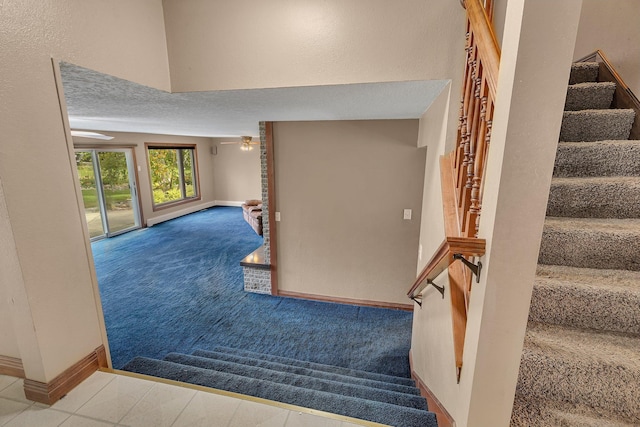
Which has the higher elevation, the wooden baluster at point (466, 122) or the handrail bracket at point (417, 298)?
the wooden baluster at point (466, 122)

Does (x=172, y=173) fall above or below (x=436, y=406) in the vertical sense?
above

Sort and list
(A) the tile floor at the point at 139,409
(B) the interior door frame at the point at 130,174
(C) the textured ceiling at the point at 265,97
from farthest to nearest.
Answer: (B) the interior door frame at the point at 130,174
(C) the textured ceiling at the point at 265,97
(A) the tile floor at the point at 139,409

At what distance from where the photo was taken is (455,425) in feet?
3.98

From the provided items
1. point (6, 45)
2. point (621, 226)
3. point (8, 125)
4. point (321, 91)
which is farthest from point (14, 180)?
point (621, 226)

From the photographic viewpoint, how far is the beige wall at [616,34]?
2.10 metres

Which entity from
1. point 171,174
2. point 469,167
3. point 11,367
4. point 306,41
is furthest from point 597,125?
point 171,174

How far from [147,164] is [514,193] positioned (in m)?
7.89

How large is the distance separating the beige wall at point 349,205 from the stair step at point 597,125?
1503mm

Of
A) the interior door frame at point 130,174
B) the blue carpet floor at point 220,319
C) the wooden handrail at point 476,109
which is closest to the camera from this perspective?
the wooden handrail at point 476,109

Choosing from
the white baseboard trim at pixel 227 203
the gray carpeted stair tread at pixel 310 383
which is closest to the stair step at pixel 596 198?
the gray carpeted stair tread at pixel 310 383

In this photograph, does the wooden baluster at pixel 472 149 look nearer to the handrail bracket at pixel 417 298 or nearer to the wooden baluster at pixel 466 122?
the wooden baluster at pixel 466 122

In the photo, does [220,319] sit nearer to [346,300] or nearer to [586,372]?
[346,300]

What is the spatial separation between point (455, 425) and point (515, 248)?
0.91 meters

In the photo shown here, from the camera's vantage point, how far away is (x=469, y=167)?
50.6 inches
